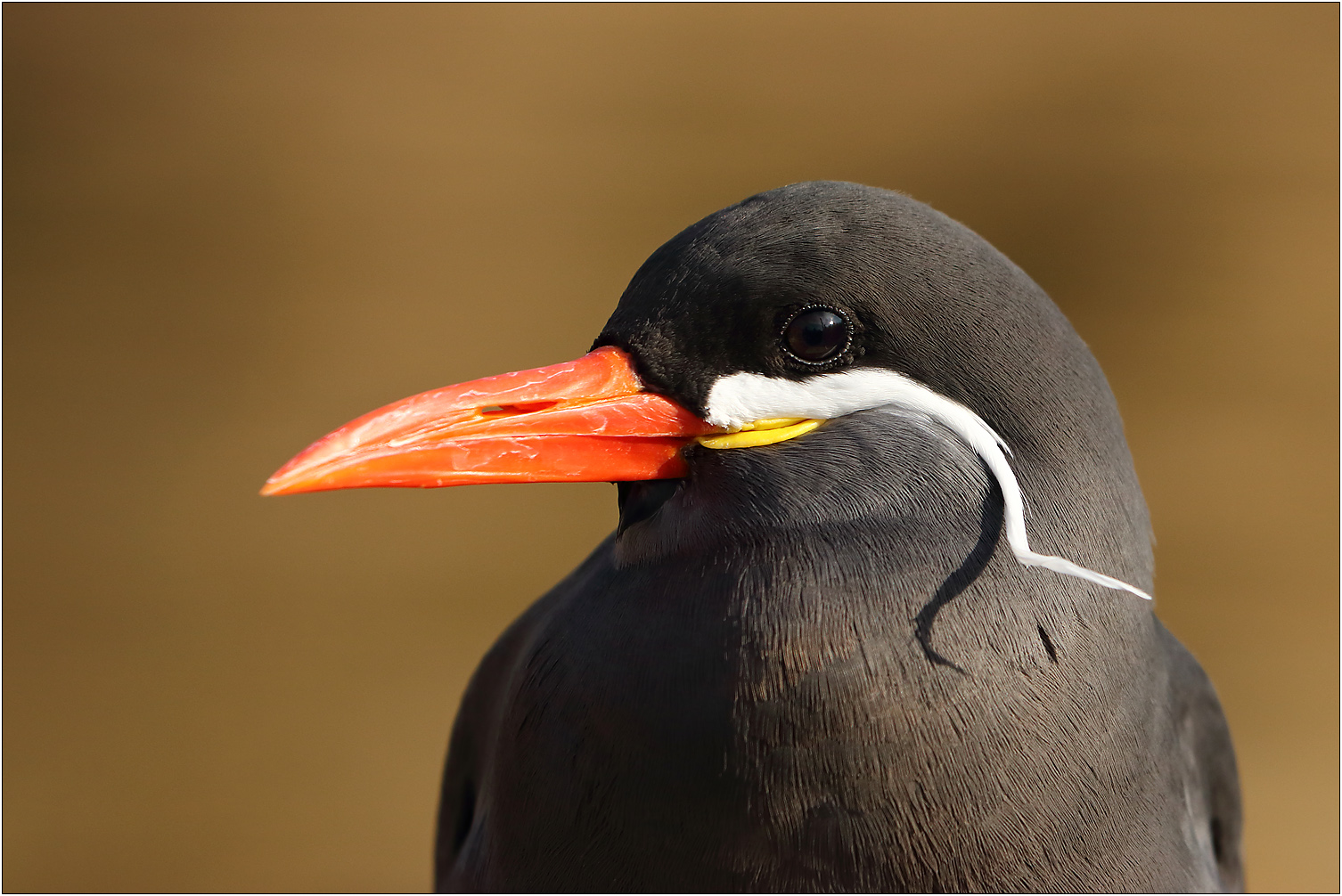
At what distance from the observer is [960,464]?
253cm

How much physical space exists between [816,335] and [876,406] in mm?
198

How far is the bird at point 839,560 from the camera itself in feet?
8.22

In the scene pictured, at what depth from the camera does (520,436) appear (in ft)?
8.64

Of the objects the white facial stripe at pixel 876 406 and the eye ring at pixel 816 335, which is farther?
the eye ring at pixel 816 335

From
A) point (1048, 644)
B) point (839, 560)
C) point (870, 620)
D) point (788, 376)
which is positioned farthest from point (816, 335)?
point (1048, 644)

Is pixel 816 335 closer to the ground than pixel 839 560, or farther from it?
farther from it

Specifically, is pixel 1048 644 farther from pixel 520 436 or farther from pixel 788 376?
pixel 520 436

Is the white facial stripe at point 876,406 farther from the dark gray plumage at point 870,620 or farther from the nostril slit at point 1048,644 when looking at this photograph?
the nostril slit at point 1048,644

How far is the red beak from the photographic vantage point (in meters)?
2.54

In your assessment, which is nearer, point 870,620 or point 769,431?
point 870,620

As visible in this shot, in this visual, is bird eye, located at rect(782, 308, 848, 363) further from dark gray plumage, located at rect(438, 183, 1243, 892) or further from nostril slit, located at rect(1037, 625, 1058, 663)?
nostril slit, located at rect(1037, 625, 1058, 663)

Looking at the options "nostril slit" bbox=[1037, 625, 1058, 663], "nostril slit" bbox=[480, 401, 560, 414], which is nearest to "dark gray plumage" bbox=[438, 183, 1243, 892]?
"nostril slit" bbox=[1037, 625, 1058, 663]

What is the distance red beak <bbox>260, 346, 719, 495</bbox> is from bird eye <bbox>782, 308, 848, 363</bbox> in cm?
27

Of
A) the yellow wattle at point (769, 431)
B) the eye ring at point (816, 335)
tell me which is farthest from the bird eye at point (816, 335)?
the yellow wattle at point (769, 431)
